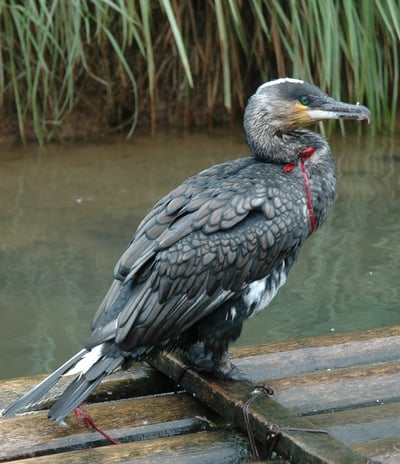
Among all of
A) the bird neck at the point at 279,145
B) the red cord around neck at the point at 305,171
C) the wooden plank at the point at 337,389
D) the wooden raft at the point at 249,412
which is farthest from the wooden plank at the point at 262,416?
the bird neck at the point at 279,145

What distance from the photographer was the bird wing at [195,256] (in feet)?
8.60

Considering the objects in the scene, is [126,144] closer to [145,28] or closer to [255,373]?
[145,28]

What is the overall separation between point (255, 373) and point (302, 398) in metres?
0.19

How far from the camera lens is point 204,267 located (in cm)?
Answer: 266

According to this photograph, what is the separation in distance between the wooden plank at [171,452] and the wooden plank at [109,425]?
73 millimetres

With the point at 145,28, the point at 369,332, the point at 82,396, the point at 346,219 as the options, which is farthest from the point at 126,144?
the point at 82,396

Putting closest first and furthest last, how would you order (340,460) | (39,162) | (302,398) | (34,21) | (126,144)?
1. (340,460)
2. (302,398)
3. (34,21)
4. (39,162)
5. (126,144)

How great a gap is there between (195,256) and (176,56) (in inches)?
137

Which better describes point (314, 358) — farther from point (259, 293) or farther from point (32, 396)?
point (32, 396)

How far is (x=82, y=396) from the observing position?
246 cm

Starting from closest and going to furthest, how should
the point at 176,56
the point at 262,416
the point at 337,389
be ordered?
the point at 262,416
the point at 337,389
the point at 176,56

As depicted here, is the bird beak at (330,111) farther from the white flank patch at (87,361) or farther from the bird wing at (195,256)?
the white flank patch at (87,361)

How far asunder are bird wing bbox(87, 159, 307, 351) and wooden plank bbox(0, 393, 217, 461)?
0.53 ft

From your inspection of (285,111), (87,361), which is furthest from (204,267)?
(285,111)
